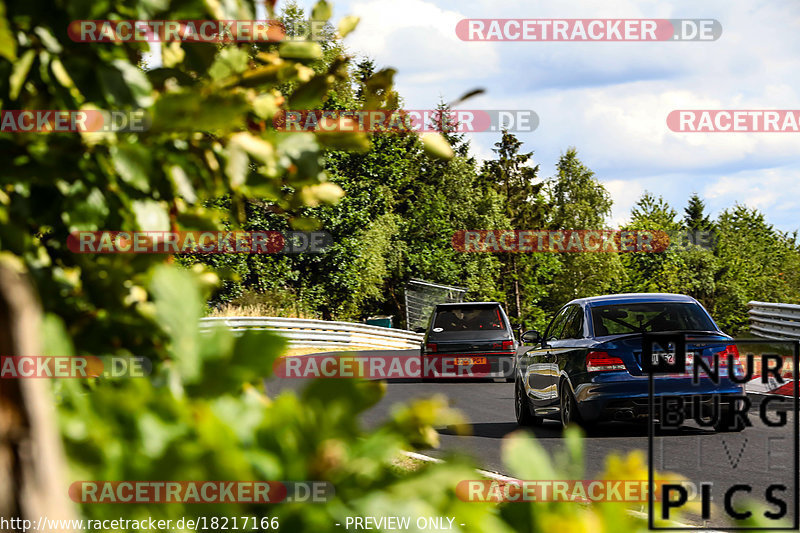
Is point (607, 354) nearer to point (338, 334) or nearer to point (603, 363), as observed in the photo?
point (603, 363)

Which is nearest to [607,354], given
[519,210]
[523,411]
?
[523,411]

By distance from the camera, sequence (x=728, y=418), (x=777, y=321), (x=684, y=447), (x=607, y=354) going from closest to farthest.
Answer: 1. (x=728, y=418)
2. (x=684, y=447)
3. (x=607, y=354)
4. (x=777, y=321)

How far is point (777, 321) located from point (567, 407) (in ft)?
48.6

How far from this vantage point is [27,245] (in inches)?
49.6

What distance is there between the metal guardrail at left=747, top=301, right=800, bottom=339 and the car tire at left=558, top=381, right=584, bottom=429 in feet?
37.5

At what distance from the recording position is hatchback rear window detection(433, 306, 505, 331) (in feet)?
64.0

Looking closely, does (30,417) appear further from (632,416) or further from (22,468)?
(632,416)

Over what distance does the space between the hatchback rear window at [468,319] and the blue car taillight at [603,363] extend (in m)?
9.91

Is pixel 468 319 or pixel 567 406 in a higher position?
pixel 468 319

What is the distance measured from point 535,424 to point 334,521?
11.0m

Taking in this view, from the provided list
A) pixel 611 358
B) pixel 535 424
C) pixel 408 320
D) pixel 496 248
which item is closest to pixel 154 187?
pixel 611 358

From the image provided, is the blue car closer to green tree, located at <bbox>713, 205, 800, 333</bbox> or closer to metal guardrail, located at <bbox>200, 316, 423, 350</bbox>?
metal guardrail, located at <bbox>200, 316, 423, 350</bbox>

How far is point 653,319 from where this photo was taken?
10.2 m

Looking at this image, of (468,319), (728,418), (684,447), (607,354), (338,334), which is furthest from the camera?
(338,334)
